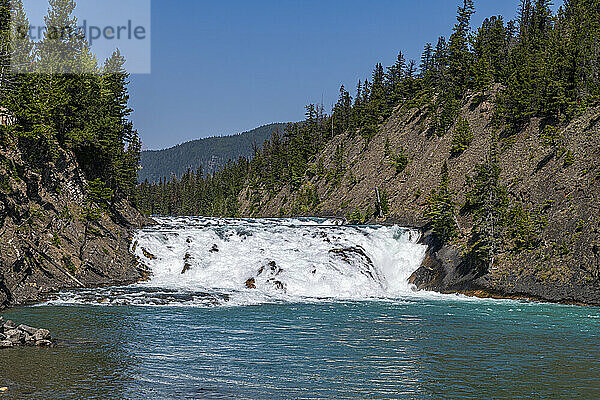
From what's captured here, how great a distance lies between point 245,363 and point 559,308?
69.6 feet

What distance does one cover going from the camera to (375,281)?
40.3m

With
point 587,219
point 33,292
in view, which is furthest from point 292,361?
point 587,219

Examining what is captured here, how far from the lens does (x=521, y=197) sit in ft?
140

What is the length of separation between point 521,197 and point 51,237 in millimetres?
34774

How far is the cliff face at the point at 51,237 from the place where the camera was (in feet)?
97.7

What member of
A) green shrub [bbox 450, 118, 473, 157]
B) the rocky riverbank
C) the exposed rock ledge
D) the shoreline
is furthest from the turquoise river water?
green shrub [bbox 450, 118, 473, 157]

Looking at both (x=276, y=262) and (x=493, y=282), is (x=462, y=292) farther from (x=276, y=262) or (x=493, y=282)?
(x=276, y=262)

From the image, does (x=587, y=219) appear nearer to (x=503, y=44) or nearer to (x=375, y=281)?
(x=375, y=281)

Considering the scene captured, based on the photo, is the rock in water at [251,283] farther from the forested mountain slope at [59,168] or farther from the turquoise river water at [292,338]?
the forested mountain slope at [59,168]

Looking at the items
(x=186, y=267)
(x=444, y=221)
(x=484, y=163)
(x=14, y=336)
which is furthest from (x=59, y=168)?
(x=484, y=163)

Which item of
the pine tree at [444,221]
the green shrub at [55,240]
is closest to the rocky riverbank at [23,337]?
the green shrub at [55,240]

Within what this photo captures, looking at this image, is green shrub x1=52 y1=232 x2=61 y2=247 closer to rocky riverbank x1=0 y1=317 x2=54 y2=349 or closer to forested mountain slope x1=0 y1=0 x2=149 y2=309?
forested mountain slope x1=0 y1=0 x2=149 y2=309

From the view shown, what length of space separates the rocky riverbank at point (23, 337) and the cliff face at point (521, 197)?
2752 cm

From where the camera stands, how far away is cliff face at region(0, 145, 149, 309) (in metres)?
29.8
